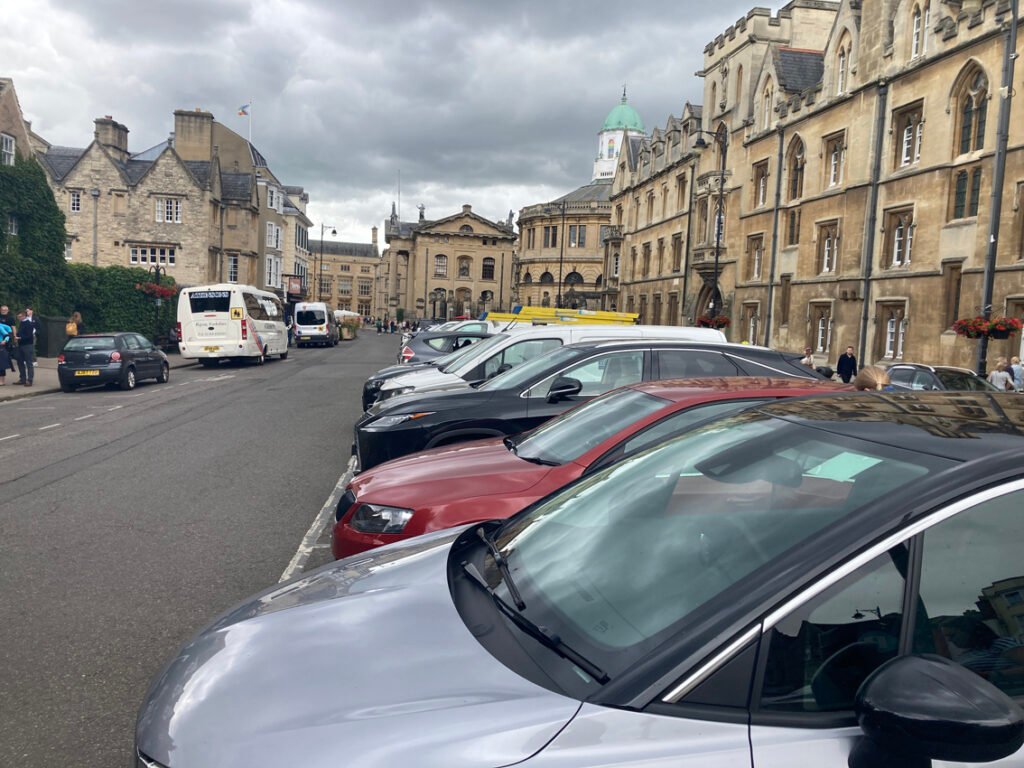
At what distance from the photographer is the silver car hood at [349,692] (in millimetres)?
1752

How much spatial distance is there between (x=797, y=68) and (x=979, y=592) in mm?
41890

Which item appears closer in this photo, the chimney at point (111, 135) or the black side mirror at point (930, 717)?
the black side mirror at point (930, 717)

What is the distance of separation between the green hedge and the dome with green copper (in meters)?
85.7

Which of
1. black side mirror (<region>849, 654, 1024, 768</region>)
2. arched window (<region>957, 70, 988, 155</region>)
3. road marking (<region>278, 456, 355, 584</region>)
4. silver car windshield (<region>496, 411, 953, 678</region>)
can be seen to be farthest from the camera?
arched window (<region>957, 70, 988, 155</region>)

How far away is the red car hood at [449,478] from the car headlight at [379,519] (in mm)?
49

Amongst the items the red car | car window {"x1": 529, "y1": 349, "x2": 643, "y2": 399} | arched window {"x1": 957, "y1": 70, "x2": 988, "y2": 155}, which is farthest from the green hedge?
arched window {"x1": 957, "y1": 70, "x2": 988, "y2": 155}

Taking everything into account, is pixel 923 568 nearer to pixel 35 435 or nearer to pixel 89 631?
pixel 89 631

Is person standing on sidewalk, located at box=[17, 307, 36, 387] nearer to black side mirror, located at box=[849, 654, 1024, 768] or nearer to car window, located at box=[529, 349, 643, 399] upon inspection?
car window, located at box=[529, 349, 643, 399]

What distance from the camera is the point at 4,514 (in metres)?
7.52

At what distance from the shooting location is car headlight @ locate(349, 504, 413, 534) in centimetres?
441

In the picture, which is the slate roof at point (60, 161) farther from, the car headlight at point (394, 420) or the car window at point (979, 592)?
the car window at point (979, 592)

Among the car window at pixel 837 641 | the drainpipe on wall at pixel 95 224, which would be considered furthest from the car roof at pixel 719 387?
the drainpipe on wall at pixel 95 224

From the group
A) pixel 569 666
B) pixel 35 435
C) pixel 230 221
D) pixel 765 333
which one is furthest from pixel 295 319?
pixel 569 666

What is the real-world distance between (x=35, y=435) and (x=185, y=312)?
18671 millimetres
